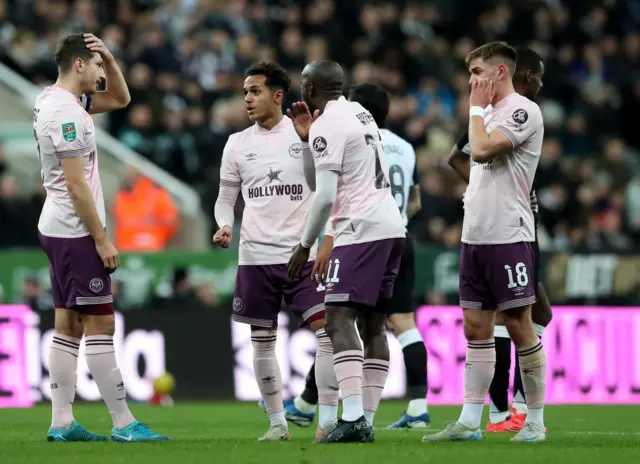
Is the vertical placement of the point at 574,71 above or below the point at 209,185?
above

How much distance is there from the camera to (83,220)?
809cm

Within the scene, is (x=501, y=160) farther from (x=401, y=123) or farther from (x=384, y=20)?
(x=384, y=20)

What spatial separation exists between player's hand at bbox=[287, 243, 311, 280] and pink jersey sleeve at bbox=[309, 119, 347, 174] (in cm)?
48

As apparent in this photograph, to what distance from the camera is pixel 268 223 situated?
336 inches

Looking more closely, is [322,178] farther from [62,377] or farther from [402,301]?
[402,301]

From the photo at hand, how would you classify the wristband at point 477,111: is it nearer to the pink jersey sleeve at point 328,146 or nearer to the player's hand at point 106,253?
the pink jersey sleeve at point 328,146

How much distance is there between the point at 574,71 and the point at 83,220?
53.8 feet

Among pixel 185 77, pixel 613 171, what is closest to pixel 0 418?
pixel 185 77

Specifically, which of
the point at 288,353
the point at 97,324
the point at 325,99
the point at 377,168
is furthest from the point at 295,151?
the point at 288,353

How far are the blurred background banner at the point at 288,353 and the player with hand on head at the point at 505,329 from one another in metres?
4.67

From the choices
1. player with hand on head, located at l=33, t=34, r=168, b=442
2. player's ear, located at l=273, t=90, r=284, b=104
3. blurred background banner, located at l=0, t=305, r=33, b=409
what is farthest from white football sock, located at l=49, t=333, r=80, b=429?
blurred background banner, located at l=0, t=305, r=33, b=409

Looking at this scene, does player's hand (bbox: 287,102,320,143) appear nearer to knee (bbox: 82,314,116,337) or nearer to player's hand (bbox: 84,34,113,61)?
A: player's hand (bbox: 84,34,113,61)

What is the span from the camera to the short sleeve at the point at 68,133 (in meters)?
8.06

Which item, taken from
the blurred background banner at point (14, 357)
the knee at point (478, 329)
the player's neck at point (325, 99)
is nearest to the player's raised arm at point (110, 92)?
the player's neck at point (325, 99)
